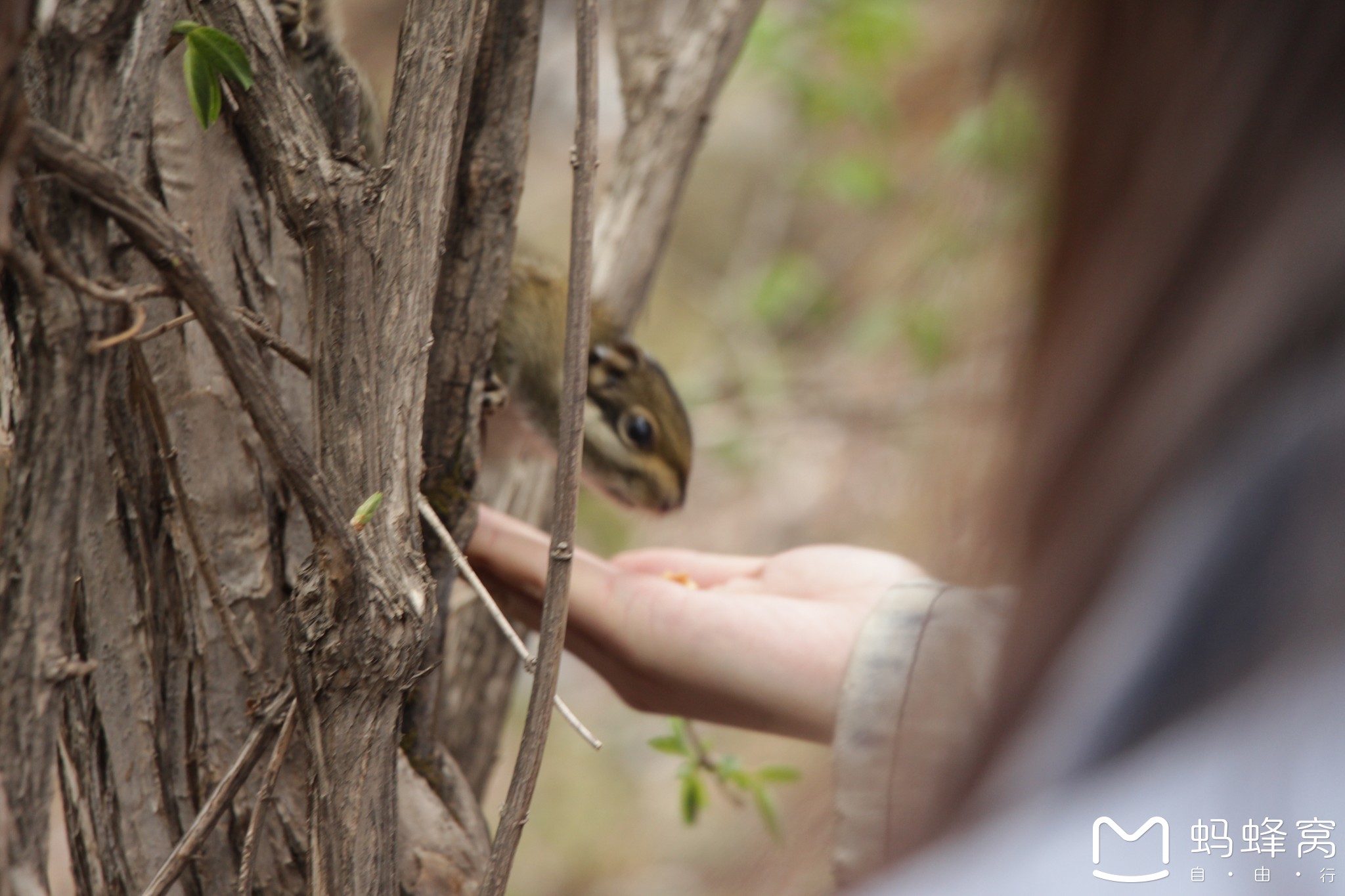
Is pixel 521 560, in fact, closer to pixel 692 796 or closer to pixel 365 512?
pixel 692 796

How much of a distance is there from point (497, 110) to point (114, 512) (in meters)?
0.33

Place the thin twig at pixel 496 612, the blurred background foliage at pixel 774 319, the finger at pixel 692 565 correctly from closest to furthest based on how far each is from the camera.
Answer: the thin twig at pixel 496 612
the finger at pixel 692 565
the blurred background foliage at pixel 774 319

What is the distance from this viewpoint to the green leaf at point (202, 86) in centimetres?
→ 52

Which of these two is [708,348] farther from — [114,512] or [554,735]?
[114,512]

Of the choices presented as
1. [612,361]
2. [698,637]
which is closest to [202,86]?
[698,637]

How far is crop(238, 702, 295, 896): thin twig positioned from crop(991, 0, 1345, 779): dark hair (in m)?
0.37

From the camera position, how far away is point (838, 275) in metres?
4.27

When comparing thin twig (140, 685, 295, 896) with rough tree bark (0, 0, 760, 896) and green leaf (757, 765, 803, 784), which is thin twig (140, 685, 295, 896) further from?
green leaf (757, 765, 803, 784)

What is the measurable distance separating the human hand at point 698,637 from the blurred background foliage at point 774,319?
0.09 meters

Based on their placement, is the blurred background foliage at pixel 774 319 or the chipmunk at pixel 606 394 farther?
the blurred background foliage at pixel 774 319

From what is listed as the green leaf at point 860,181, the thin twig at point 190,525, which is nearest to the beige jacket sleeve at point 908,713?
the thin twig at point 190,525

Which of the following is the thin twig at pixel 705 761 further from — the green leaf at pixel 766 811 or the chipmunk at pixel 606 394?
the chipmunk at pixel 606 394

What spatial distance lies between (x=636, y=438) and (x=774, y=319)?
59.4 inches

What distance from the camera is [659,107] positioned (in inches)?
52.0
